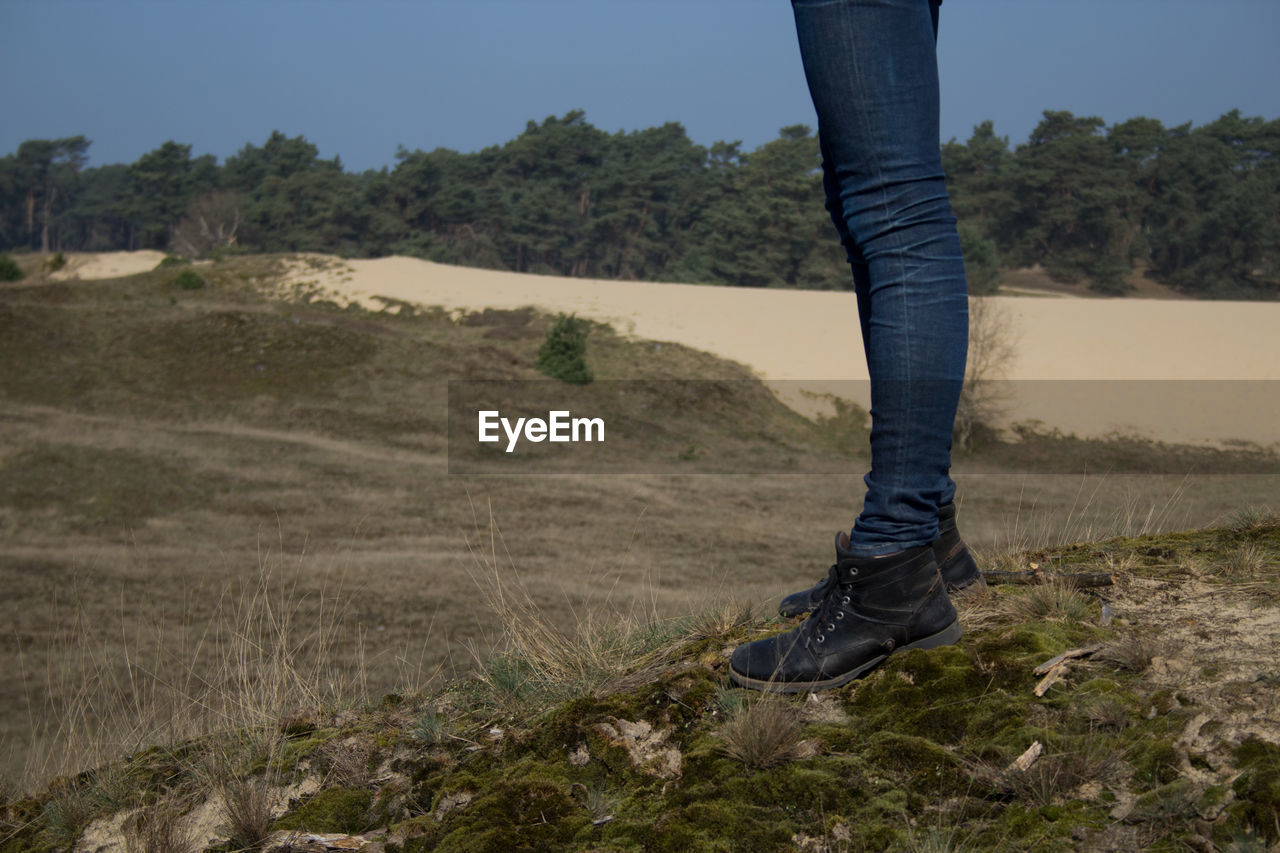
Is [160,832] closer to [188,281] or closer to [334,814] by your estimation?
[334,814]

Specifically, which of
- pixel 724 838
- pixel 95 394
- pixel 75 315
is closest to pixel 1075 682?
pixel 724 838

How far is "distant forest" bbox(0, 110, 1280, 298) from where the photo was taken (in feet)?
173

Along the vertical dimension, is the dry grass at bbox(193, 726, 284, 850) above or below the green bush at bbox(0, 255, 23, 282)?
below

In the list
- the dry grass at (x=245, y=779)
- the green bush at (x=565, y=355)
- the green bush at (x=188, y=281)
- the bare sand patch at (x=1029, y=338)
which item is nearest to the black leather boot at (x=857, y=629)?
the dry grass at (x=245, y=779)

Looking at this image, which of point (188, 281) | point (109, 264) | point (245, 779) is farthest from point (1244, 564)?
point (109, 264)

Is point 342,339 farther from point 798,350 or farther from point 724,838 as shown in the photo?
point 724,838

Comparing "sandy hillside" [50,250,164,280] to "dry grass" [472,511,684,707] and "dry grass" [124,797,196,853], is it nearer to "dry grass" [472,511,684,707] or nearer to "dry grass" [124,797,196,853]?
"dry grass" [472,511,684,707]

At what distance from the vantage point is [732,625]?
2305 mm

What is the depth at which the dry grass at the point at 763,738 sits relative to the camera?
1496 millimetres

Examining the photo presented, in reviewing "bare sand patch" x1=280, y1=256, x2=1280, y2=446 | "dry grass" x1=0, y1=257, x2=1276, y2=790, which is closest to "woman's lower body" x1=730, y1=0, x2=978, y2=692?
"dry grass" x1=0, y1=257, x2=1276, y2=790

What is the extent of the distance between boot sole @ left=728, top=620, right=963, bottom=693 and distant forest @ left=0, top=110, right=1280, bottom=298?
41922mm

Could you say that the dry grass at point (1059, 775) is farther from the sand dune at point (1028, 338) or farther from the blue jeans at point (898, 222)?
the sand dune at point (1028, 338)

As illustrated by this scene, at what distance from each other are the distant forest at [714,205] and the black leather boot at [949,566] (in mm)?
41399

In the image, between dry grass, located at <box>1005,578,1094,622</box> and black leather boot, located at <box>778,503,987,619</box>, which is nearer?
dry grass, located at <box>1005,578,1094,622</box>
